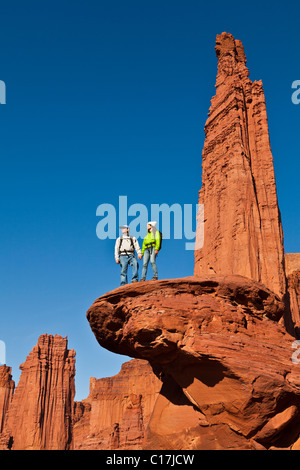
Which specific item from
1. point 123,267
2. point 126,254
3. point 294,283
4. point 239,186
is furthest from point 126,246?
point 294,283

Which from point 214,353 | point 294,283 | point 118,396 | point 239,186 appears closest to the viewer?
point 214,353

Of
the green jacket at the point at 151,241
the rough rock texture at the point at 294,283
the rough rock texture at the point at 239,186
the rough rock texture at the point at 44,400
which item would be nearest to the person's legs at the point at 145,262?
the green jacket at the point at 151,241

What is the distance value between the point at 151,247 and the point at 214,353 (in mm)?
4133

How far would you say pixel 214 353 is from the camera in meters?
13.7

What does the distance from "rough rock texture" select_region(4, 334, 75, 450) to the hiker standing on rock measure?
188 ft

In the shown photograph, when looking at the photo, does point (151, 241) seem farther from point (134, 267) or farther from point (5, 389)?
point (5, 389)

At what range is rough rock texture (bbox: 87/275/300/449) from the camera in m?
13.6

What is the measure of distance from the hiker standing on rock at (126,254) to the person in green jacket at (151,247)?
239 millimetres

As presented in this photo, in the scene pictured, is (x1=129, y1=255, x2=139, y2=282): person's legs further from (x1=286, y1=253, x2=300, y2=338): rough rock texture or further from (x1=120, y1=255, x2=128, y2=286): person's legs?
(x1=286, y1=253, x2=300, y2=338): rough rock texture

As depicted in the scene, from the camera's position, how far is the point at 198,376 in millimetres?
14367

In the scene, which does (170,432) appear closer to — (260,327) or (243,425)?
(243,425)
